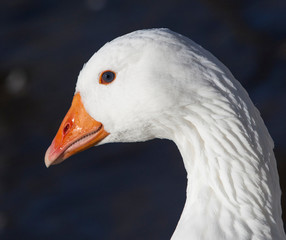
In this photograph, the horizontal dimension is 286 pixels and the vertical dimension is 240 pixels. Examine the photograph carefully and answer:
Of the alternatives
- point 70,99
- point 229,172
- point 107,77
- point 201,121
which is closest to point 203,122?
point 201,121

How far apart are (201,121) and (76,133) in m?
0.75

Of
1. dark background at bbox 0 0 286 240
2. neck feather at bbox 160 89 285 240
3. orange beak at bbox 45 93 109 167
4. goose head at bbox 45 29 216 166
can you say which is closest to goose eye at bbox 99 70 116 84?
goose head at bbox 45 29 216 166

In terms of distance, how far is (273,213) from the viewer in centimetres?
308

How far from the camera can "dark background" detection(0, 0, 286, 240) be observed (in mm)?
6102

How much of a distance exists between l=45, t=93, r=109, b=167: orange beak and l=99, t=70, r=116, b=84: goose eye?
23cm

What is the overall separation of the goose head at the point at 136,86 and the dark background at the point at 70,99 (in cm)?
281

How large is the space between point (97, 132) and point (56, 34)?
491 cm

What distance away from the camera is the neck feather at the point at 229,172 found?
2955 mm

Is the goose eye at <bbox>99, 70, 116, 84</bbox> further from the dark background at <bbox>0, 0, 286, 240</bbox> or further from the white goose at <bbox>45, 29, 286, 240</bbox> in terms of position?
the dark background at <bbox>0, 0, 286, 240</bbox>

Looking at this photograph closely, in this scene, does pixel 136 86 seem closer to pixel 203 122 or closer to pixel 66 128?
pixel 203 122

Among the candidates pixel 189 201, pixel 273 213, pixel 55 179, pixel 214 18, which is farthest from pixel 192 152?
pixel 214 18

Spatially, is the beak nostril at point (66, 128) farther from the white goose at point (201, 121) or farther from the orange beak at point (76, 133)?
the white goose at point (201, 121)

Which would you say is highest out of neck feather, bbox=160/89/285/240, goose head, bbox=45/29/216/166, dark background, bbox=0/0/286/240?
goose head, bbox=45/29/216/166

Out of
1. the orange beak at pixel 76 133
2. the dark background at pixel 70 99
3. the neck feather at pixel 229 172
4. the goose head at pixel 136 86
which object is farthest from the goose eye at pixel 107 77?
the dark background at pixel 70 99
